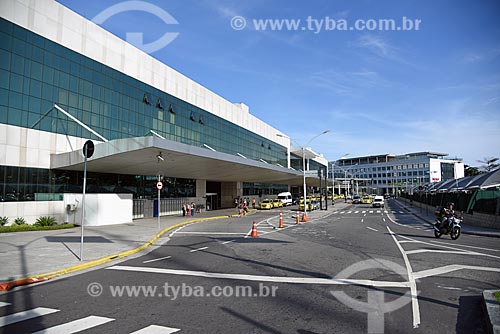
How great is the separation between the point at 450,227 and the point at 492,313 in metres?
12.5

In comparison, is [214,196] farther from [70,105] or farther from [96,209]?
[70,105]

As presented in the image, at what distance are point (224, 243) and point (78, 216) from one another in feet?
43.1

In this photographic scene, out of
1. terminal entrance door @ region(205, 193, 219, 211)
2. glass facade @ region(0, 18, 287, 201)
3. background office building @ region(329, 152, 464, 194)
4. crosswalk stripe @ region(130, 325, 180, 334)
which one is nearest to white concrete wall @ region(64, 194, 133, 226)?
glass facade @ region(0, 18, 287, 201)

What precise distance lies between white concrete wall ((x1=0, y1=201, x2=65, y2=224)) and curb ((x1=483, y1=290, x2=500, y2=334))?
901 inches

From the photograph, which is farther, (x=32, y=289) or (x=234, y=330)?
(x=32, y=289)

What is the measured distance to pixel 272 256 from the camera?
38.7 ft

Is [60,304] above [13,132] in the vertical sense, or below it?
below

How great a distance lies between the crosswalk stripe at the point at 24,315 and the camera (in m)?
5.90

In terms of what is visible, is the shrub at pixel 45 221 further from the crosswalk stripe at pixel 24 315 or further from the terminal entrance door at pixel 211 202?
the terminal entrance door at pixel 211 202

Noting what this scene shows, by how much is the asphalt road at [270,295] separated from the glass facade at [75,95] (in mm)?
16044

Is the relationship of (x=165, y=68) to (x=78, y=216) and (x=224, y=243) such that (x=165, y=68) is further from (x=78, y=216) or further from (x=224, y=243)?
(x=224, y=243)

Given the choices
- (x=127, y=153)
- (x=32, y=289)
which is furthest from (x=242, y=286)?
(x=127, y=153)

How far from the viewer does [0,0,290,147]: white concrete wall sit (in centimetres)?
2200

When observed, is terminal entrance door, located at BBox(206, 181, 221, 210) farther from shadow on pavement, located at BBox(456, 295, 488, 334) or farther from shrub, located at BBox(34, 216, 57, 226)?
shadow on pavement, located at BBox(456, 295, 488, 334)
